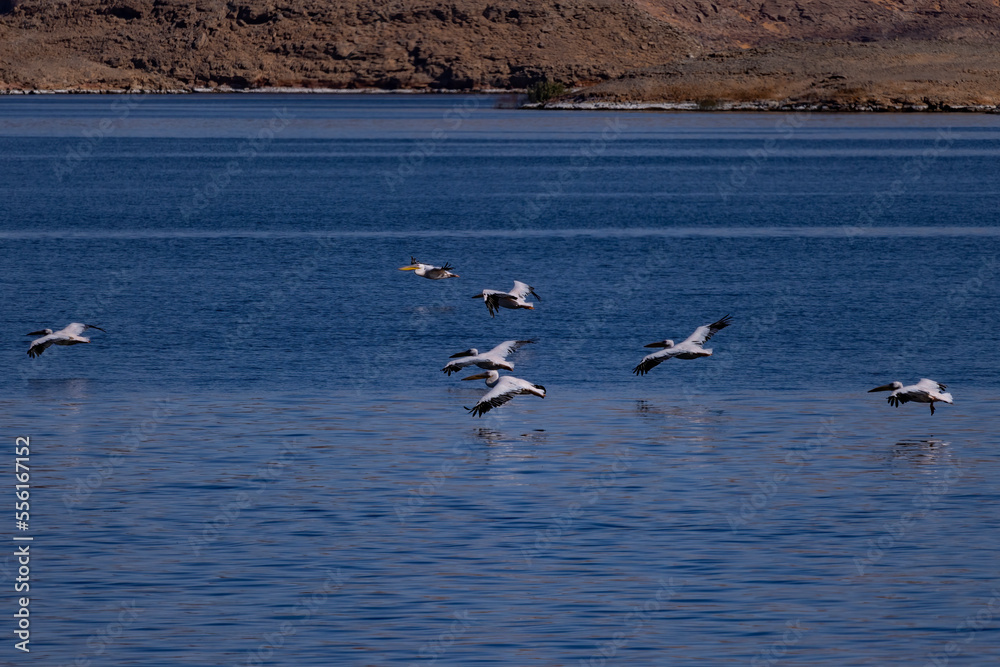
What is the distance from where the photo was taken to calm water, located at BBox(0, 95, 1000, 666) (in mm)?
15039

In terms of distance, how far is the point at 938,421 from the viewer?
23938 mm

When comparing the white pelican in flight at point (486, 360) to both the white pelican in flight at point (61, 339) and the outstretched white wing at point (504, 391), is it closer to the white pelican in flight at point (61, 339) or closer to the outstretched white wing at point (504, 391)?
the outstretched white wing at point (504, 391)

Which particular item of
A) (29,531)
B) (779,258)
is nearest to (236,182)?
(779,258)

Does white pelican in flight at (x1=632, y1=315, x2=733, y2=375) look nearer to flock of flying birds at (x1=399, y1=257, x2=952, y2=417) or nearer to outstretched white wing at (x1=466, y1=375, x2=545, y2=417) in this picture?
flock of flying birds at (x1=399, y1=257, x2=952, y2=417)

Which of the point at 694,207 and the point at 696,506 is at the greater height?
the point at 696,506

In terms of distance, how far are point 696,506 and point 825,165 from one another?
83.2 m

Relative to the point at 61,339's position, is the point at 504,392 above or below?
above

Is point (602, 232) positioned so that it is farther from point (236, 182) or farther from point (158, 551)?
point (158, 551)

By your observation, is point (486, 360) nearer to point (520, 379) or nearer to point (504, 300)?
point (520, 379)

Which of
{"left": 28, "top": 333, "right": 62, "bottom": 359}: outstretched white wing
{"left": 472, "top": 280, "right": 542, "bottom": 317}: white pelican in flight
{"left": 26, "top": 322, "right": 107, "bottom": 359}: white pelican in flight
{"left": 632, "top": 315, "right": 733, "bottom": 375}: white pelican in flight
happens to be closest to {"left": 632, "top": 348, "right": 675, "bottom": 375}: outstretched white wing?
{"left": 632, "top": 315, "right": 733, "bottom": 375}: white pelican in flight

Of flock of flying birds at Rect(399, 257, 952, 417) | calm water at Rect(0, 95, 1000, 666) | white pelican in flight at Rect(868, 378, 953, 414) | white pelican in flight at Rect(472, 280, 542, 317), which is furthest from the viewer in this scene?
white pelican in flight at Rect(472, 280, 542, 317)

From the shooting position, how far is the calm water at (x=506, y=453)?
49.3 ft

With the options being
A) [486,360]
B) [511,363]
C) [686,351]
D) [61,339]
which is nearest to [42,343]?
[61,339]

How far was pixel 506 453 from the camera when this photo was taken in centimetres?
2167
